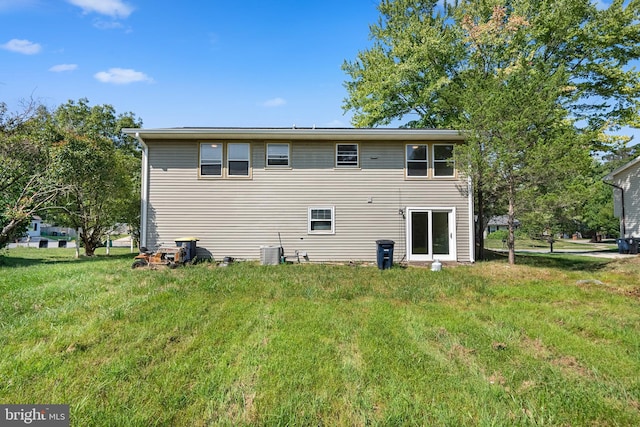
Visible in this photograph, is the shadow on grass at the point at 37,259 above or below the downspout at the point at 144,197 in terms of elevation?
below

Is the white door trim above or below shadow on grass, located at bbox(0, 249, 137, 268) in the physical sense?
above

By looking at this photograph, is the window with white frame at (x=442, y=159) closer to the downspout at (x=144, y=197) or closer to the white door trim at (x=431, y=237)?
the white door trim at (x=431, y=237)

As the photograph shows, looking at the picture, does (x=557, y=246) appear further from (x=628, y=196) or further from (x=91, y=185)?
(x=91, y=185)

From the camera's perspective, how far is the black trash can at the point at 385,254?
29.0ft

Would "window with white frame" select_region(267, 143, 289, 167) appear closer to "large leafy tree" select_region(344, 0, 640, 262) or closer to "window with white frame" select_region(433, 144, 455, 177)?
"window with white frame" select_region(433, 144, 455, 177)

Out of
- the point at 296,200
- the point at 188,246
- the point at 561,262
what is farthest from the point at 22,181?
the point at 561,262

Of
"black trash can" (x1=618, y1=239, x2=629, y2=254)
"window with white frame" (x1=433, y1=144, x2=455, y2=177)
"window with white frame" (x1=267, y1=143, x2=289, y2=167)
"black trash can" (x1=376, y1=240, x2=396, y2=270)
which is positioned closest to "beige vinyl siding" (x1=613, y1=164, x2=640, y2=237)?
"black trash can" (x1=618, y1=239, x2=629, y2=254)

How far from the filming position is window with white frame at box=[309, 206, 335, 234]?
33.3 feet

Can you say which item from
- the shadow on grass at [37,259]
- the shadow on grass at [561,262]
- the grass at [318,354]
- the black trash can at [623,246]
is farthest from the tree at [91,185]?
the black trash can at [623,246]

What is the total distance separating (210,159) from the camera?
10.2m

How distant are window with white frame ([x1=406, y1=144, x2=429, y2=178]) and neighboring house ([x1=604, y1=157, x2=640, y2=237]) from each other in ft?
41.0

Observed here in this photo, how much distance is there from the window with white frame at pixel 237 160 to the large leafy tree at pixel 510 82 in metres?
6.86

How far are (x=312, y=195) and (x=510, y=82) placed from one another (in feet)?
24.3

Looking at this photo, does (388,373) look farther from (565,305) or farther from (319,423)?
(565,305)
